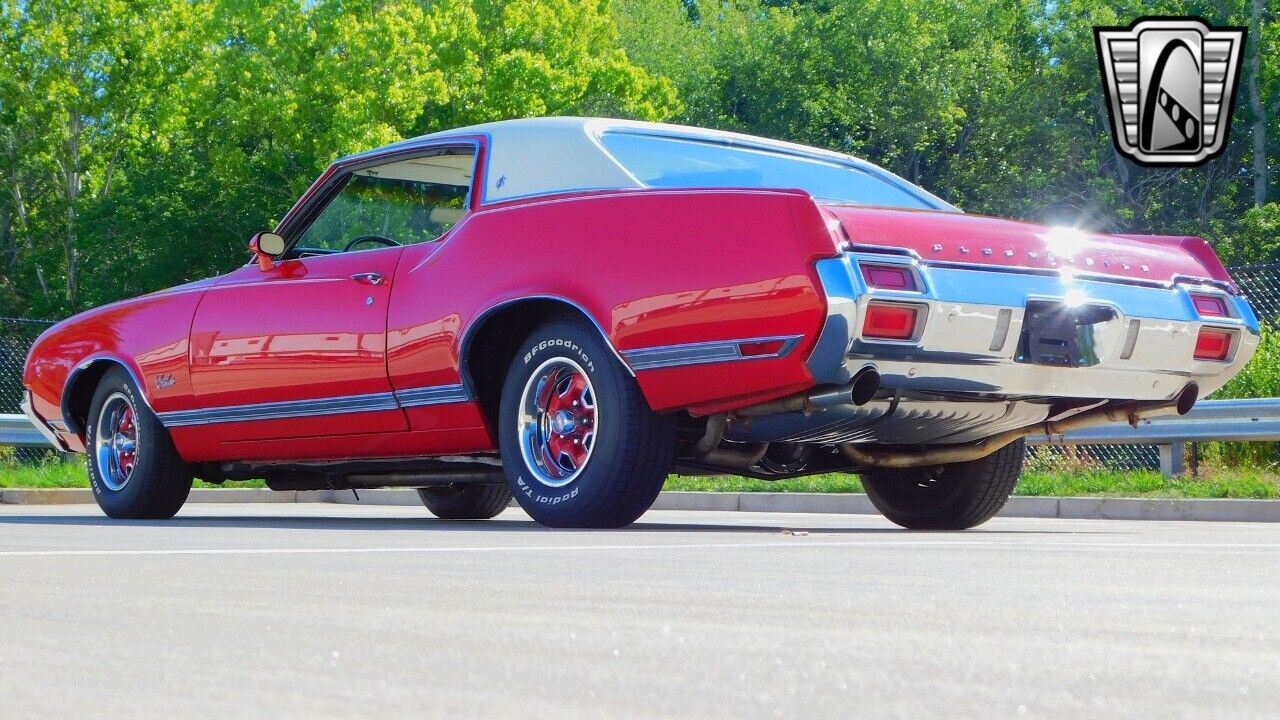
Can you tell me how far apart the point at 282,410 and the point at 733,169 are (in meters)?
2.18

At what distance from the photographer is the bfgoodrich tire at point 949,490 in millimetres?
7734

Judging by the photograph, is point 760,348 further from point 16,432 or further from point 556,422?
point 16,432

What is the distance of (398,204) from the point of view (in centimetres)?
794

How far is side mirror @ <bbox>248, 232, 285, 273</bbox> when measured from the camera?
7887 mm

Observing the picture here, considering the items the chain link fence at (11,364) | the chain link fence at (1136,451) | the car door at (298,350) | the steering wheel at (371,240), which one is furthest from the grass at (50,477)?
the steering wheel at (371,240)

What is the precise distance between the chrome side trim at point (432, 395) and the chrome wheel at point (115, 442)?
2049 mm

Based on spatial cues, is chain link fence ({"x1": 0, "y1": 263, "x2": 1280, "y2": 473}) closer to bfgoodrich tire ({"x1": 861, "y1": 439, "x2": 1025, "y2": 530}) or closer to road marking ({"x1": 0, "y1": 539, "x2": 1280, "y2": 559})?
bfgoodrich tire ({"x1": 861, "y1": 439, "x2": 1025, "y2": 530})

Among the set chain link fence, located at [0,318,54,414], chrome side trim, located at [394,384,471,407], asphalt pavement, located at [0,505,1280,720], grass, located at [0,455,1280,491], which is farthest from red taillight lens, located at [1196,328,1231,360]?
chain link fence, located at [0,318,54,414]

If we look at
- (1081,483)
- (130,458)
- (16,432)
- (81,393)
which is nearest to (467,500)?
(130,458)

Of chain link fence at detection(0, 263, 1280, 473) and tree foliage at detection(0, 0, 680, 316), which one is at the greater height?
tree foliage at detection(0, 0, 680, 316)

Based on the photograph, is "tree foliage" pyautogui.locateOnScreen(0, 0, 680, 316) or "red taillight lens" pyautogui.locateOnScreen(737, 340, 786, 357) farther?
"tree foliage" pyautogui.locateOnScreen(0, 0, 680, 316)

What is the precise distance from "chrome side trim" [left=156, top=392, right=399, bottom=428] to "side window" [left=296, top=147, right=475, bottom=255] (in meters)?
0.68

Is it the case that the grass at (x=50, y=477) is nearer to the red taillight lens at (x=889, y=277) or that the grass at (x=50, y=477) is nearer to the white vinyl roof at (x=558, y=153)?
the white vinyl roof at (x=558, y=153)

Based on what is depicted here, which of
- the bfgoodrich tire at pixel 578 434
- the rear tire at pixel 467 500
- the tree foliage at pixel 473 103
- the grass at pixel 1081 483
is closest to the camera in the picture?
the bfgoodrich tire at pixel 578 434
